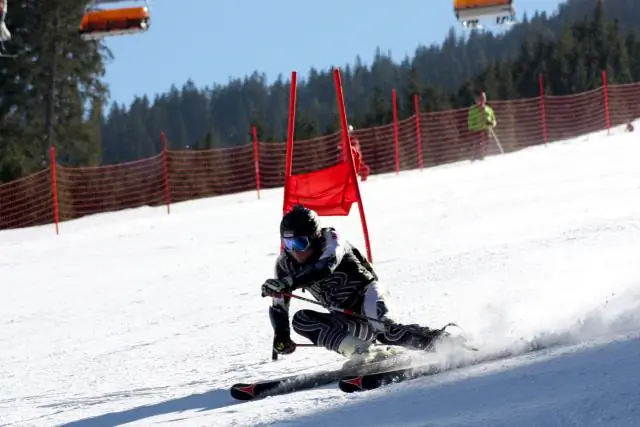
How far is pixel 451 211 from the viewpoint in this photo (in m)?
16.5

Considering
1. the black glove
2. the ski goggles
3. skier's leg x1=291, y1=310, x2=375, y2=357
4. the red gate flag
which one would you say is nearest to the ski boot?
skier's leg x1=291, y1=310, x2=375, y2=357

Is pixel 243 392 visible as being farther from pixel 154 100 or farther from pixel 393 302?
pixel 154 100

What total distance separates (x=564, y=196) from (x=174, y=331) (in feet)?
27.3

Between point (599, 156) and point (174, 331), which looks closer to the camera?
point (174, 331)

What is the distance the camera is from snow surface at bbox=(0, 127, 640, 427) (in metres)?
5.43

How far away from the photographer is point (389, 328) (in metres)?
6.89

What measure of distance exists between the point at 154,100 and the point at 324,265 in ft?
643

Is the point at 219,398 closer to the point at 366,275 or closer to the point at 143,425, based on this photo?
the point at 143,425

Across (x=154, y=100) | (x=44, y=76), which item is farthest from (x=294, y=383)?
(x=154, y=100)

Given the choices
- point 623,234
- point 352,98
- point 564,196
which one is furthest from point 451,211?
point 352,98

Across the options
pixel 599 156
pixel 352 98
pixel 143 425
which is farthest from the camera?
pixel 352 98

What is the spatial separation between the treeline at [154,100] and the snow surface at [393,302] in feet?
50.8

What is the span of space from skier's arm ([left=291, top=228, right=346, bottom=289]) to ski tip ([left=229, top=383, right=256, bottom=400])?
0.75m

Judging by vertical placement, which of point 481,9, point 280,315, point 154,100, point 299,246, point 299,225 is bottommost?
point 280,315
